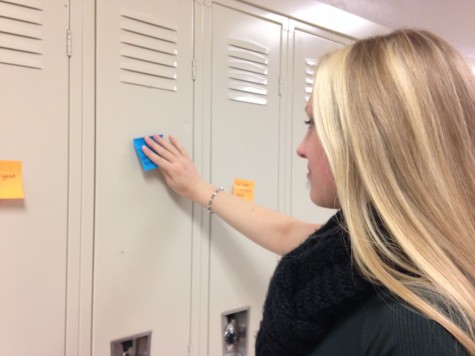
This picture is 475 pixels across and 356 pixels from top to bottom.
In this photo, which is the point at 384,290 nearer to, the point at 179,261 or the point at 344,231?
the point at 344,231

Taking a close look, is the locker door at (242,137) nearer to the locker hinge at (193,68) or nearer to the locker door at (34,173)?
the locker hinge at (193,68)

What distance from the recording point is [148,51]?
1.15 m

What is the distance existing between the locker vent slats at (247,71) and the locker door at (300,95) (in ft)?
0.47

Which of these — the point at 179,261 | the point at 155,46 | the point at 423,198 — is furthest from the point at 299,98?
the point at 423,198

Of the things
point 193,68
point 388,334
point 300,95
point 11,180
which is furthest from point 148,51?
point 388,334

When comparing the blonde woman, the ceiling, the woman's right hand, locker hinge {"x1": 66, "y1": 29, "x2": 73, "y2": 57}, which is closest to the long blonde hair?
the blonde woman

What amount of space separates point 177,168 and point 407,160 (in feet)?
2.20

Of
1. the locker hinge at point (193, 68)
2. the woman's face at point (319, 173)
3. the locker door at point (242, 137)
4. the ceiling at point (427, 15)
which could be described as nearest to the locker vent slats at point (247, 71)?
the locker door at point (242, 137)

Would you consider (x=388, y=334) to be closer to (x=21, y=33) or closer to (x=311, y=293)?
(x=311, y=293)

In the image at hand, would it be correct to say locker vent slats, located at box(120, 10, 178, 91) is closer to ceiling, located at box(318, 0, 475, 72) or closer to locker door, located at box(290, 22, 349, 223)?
locker door, located at box(290, 22, 349, 223)

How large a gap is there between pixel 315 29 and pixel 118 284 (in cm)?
117

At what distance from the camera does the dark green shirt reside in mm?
553

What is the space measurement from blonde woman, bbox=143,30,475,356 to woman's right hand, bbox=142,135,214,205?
1.59ft

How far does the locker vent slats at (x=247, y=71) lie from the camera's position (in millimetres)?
1314
